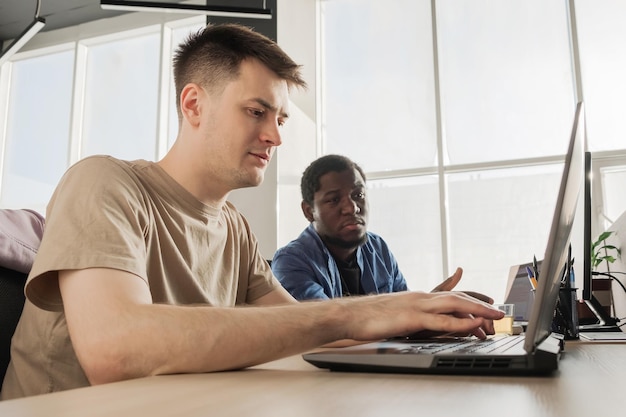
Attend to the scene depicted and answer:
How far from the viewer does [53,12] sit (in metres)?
6.04

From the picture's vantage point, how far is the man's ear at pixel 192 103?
53.3 inches

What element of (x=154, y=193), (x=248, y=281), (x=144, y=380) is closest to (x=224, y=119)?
(x=154, y=193)

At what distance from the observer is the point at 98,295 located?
31.9 inches

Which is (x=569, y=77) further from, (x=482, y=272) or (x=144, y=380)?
(x=144, y=380)

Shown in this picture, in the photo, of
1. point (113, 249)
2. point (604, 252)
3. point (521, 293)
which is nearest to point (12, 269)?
point (113, 249)

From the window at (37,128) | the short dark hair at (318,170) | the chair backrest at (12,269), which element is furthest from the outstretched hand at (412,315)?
the window at (37,128)

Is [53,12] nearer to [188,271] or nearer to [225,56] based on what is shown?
[225,56]

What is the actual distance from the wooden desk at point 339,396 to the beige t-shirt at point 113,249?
32cm

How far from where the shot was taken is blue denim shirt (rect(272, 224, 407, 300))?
6.89 feet

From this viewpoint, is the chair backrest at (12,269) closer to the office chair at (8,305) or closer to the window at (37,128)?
the office chair at (8,305)

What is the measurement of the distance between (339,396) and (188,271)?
2.40ft

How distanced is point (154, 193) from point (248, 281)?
0.43m

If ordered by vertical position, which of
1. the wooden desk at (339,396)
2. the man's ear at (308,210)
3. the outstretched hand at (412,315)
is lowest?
the wooden desk at (339,396)

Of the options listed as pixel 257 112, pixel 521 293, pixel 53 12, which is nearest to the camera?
pixel 257 112
